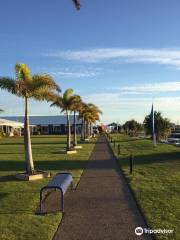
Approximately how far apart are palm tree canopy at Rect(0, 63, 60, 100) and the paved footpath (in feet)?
14.7

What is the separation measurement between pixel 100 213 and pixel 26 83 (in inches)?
345

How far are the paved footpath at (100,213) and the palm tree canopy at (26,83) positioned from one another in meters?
4.49

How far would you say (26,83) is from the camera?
18.0 meters

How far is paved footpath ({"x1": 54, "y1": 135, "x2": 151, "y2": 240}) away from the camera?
8688 mm

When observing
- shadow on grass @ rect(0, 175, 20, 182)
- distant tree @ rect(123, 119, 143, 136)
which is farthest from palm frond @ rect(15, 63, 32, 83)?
distant tree @ rect(123, 119, 143, 136)

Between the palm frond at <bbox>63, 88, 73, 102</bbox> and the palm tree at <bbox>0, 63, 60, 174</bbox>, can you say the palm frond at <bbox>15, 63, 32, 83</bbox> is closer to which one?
the palm tree at <bbox>0, 63, 60, 174</bbox>

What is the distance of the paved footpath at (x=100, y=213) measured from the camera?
8.69 m

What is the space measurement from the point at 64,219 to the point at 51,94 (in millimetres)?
9456

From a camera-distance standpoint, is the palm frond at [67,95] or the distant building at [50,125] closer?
the palm frond at [67,95]

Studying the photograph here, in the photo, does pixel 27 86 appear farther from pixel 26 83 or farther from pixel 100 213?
pixel 100 213

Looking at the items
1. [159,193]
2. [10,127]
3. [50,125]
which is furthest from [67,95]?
[50,125]

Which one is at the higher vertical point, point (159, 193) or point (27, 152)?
point (27, 152)
